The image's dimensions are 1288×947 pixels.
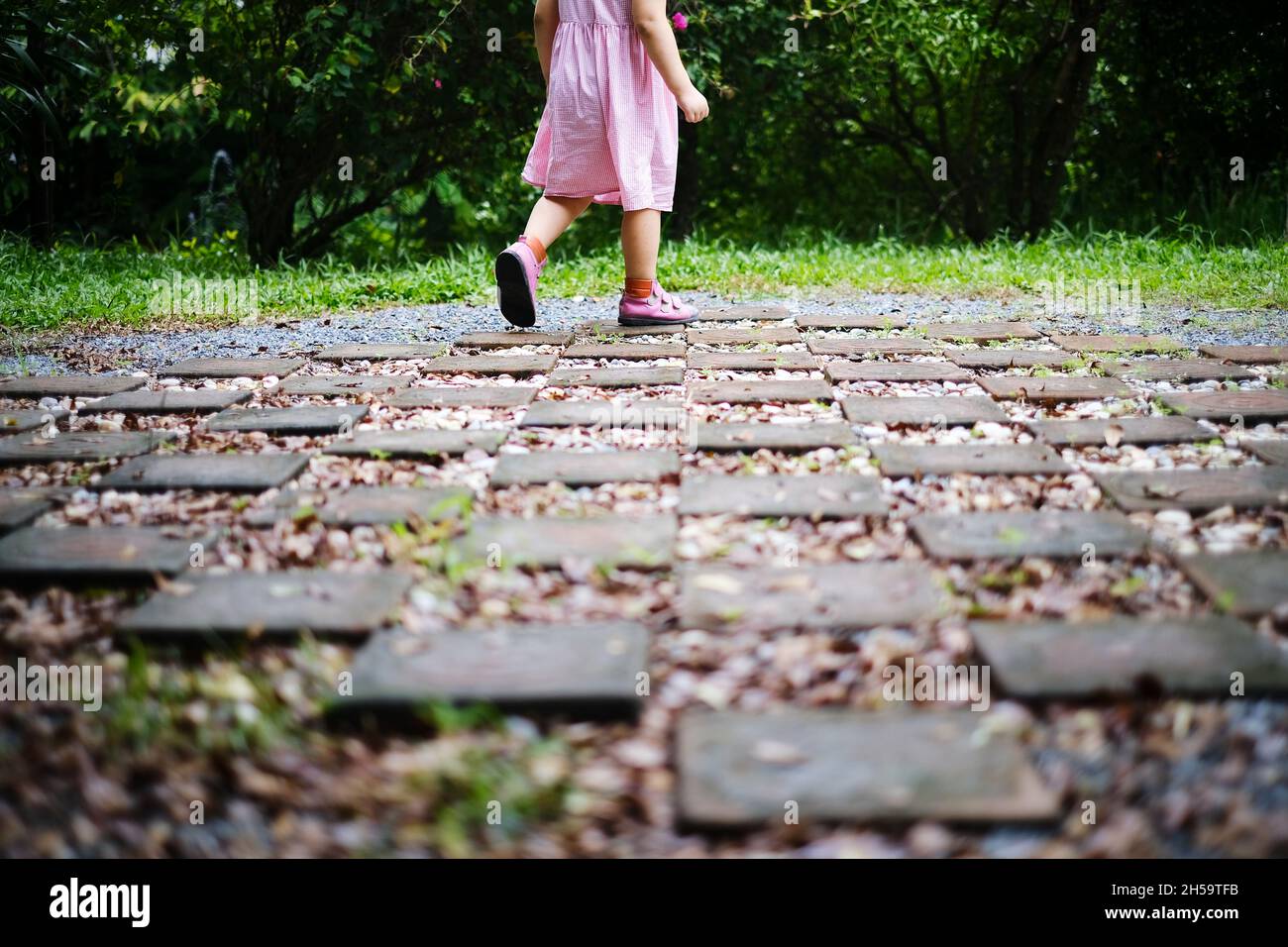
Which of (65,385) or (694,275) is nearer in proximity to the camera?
(65,385)

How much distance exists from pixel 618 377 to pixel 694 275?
2581 millimetres

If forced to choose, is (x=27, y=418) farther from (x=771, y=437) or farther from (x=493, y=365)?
(x=771, y=437)

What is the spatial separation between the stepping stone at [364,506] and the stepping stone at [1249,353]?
2.50 m

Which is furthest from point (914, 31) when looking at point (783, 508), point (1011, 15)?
point (783, 508)

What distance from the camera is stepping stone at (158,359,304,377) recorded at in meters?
3.45

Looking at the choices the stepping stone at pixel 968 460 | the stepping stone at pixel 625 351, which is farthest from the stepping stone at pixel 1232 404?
the stepping stone at pixel 625 351

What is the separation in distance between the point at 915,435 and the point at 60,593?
5.81 ft

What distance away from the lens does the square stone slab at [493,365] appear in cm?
342

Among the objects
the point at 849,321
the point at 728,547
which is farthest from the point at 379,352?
the point at 728,547

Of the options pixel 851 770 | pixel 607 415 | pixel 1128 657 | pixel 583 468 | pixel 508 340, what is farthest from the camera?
pixel 508 340

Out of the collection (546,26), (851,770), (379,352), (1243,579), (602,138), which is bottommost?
(851,770)

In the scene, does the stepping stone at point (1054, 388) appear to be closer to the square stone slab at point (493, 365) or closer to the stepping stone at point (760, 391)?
the stepping stone at point (760, 391)

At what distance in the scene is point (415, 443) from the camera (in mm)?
2533

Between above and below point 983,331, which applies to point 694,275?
above
